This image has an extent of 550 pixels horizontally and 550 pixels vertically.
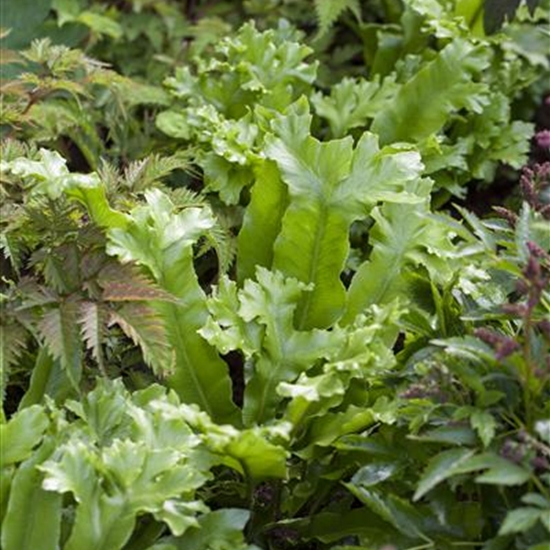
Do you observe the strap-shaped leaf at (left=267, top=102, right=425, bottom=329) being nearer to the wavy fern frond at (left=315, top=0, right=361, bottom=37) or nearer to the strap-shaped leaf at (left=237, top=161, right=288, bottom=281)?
the strap-shaped leaf at (left=237, top=161, right=288, bottom=281)

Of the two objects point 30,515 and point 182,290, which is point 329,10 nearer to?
point 182,290

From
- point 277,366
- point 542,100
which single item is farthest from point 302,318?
point 542,100

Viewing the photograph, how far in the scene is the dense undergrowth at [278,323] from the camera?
1.30m

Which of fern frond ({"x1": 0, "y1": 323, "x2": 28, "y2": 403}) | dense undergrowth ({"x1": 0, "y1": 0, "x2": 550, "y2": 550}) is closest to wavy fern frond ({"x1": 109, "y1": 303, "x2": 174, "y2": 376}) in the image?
dense undergrowth ({"x1": 0, "y1": 0, "x2": 550, "y2": 550})

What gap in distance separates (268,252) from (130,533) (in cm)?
56

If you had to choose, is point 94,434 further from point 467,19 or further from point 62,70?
point 467,19

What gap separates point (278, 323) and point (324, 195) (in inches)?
8.5

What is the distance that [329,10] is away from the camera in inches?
92.5

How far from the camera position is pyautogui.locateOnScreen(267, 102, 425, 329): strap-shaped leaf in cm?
155

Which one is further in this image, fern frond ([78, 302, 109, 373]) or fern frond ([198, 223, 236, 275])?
fern frond ([198, 223, 236, 275])

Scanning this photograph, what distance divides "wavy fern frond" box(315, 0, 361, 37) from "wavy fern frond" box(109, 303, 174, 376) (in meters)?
1.11

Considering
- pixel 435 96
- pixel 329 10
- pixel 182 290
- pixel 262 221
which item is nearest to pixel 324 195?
pixel 262 221

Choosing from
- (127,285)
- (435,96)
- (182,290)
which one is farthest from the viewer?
(435,96)

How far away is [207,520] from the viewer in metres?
1.35
